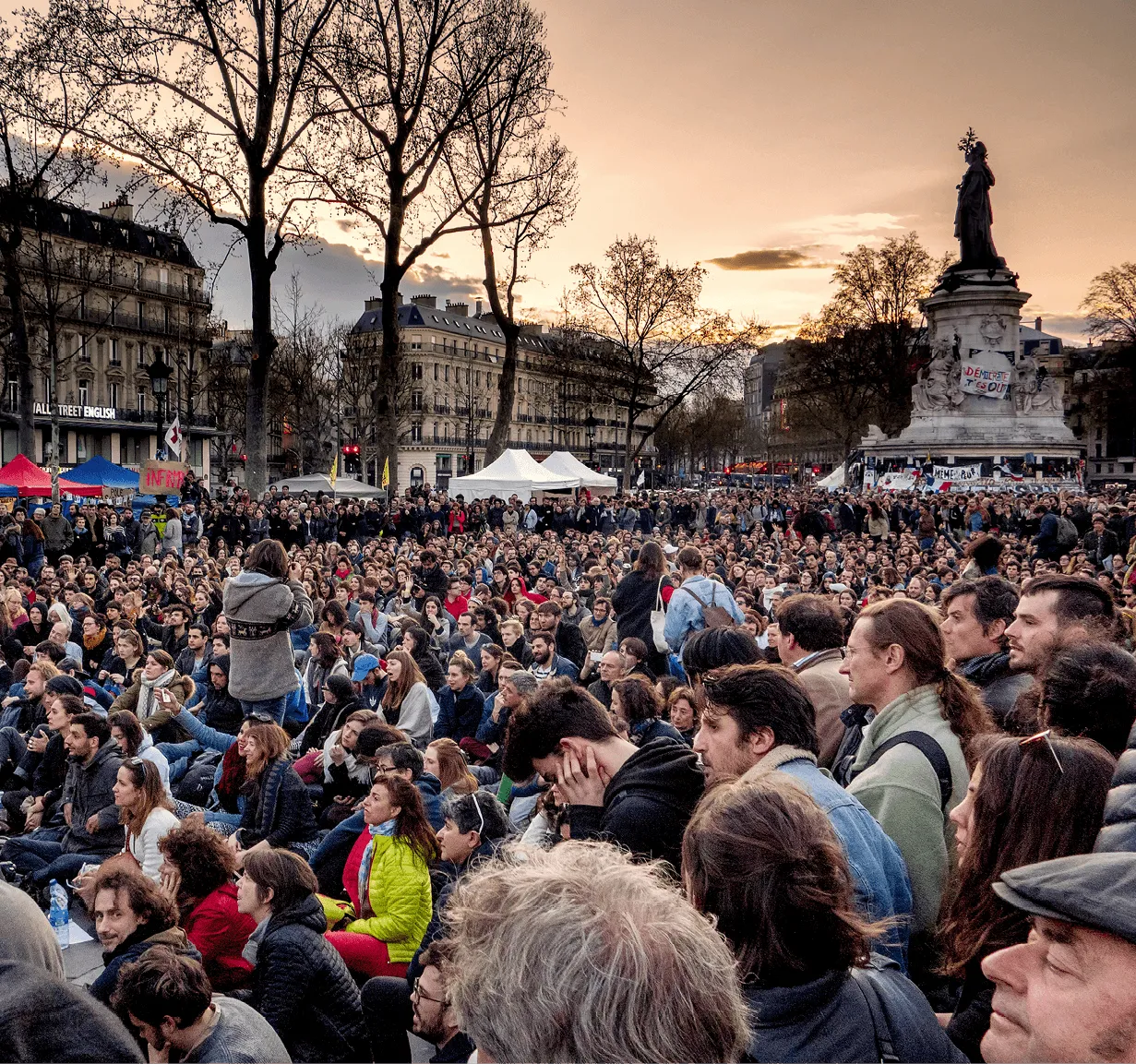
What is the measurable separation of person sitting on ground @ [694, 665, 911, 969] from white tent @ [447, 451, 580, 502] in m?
23.2

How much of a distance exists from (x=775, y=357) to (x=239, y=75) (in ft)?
454

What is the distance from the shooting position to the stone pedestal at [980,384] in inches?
1352

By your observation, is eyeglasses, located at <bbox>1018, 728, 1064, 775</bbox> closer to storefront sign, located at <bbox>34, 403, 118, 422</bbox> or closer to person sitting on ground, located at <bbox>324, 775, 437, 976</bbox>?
person sitting on ground, located at <bbox>324, 775, 437, 976</bbox>

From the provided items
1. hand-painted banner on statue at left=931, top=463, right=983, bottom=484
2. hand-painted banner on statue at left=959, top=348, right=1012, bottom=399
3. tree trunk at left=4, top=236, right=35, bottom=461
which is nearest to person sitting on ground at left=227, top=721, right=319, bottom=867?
tree trunk at left=4, top=236, right=35, bottom=461

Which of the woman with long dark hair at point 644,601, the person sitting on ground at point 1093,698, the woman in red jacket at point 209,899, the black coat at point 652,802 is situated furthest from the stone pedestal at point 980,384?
the black coat at point 652,802

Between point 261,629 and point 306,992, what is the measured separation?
3.87m

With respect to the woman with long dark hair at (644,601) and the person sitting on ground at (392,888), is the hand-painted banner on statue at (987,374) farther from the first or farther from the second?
the person sitting on ground at (392,888)

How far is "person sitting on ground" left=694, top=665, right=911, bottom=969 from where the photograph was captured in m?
2.56

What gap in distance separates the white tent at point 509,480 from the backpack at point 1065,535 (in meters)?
12.8

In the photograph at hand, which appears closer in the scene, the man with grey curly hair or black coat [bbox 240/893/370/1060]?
the man with grey curly hair

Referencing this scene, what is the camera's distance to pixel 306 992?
150 inches

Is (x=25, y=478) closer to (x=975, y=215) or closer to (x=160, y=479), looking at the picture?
(x=160, y=479)

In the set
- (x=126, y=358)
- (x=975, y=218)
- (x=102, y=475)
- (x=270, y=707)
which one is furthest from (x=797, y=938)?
(x=126, y=358)

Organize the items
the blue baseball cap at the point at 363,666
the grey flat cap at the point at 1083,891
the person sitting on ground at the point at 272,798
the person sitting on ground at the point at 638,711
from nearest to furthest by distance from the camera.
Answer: the grey flat cap at the point at 1083,891
the person sitting on ground at the point at 638,711
the person sitting on ground at the point at 272,798
the blue baseball cap at the point at 363,666
